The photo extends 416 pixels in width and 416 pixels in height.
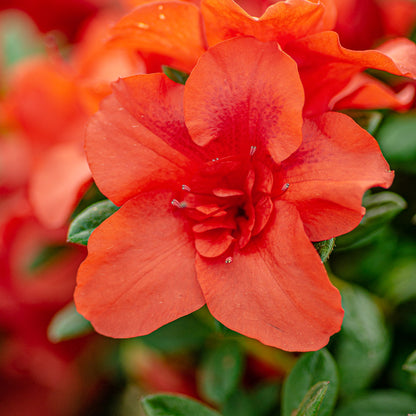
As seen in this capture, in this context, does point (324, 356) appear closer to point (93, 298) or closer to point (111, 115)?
point (93, 298)

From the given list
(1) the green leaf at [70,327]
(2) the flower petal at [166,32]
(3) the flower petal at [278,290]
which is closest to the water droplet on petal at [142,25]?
(2) the flower petal at [166,32]

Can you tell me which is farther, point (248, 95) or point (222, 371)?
point (222, 371)

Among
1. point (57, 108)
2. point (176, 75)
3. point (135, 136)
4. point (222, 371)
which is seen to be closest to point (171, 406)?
point (222, 371)

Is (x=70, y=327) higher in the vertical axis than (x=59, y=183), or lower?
lower

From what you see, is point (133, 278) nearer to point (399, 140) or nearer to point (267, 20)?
point (267, 20)

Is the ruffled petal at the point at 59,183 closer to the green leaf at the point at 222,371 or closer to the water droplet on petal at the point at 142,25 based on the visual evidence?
the water droplet on petal at the point at 142,25

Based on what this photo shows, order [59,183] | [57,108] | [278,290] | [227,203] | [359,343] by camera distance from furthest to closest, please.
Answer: [57,108] → [59,183] → [359,343] → [227,203] → [278,290]
